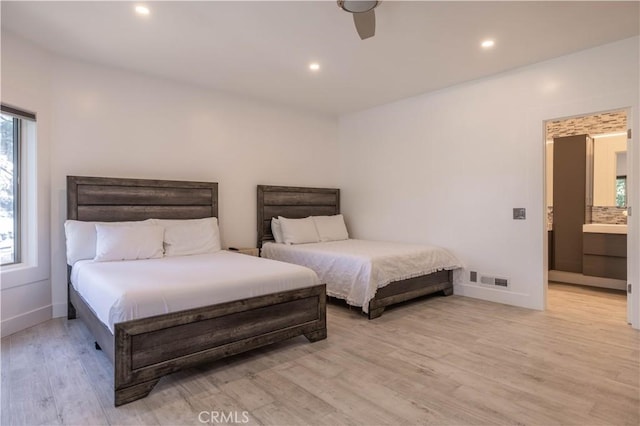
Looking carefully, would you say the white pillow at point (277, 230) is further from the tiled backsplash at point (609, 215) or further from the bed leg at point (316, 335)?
the tiled backsplash at point (609, 215)

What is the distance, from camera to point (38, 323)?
11.2ft

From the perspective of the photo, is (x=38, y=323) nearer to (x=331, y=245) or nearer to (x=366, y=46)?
(x=331, y=245)

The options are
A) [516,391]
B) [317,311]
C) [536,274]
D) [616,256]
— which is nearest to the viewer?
[516,391]

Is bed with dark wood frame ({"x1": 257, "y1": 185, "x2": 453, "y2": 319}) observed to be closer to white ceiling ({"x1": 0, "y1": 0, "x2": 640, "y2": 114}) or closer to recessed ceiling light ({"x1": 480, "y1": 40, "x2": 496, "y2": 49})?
white ceiling ({"x1": 0, "y1": 0, "x2": 640, "y2": 114})

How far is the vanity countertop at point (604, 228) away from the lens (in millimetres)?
4675

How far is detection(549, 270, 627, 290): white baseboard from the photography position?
15.6 ft

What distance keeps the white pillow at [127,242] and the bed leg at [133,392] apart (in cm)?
160

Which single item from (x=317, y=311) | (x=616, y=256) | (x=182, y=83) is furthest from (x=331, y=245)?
(x=616, y=256)

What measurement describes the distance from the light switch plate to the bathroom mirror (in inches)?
95.4

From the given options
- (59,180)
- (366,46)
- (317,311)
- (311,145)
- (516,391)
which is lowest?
(516,391)

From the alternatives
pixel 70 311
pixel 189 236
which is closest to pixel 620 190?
pixel 189 236

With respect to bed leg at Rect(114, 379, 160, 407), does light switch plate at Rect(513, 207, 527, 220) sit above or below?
above

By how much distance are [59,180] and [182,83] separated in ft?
5.81

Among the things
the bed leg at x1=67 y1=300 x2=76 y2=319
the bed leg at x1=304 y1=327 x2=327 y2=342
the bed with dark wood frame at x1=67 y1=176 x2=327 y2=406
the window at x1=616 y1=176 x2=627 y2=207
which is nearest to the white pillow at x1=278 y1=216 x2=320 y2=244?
the bed with dark wood frame at x1=67 y1=176 x2=327 y2=406
